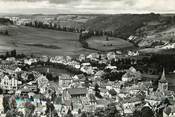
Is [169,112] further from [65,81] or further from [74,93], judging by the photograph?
→ [65,81]

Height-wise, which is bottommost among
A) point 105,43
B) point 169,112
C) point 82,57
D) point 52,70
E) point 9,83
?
point 105,43

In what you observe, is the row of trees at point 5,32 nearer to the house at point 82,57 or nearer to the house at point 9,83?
the house at point 82,57

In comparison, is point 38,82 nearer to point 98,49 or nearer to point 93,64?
point 93,64

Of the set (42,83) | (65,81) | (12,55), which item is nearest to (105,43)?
(12,55)

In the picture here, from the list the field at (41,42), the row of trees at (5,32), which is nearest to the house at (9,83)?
the field at (41,42)

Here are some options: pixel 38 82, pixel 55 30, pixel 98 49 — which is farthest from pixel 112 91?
pixel 55 30

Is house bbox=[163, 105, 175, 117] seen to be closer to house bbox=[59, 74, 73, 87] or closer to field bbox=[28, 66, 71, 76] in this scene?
house bbox=[59, 74, 73, 87]
